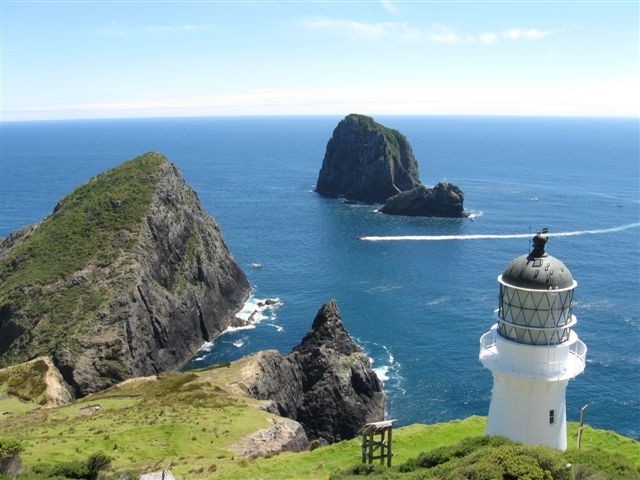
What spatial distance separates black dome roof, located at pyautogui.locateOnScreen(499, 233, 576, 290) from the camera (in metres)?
20.6

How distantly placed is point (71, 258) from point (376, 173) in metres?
102

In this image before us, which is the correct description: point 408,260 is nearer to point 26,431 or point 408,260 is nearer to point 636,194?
point 26,431

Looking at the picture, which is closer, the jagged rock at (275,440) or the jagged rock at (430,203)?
the jagged rock at (275,440)

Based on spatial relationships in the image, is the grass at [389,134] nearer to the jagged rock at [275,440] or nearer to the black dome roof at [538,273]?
the jagged rock at [275,440]

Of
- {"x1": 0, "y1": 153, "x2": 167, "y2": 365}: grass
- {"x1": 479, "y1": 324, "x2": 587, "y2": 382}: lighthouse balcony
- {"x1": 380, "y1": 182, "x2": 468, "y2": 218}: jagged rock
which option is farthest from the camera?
{"x1": 380, "y1": 182, "x2": 468, "y2": 218}: jagged rock

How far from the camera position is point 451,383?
63000 millimetres

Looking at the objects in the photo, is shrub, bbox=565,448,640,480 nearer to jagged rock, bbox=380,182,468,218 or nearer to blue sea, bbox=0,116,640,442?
blue sea, bbox=0,116,640,442

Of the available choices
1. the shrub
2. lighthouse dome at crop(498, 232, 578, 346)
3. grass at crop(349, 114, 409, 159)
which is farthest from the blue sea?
lighthouse dome at crop(498, 232, 578, 346)

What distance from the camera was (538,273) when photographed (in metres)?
20.7

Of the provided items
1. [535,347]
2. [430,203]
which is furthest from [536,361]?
[430,203]

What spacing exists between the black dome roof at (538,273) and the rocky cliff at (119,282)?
166 ft

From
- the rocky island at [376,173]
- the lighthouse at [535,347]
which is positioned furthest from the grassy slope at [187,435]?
the rocky island at [376,173]

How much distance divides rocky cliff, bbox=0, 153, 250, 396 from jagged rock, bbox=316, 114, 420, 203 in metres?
76.5

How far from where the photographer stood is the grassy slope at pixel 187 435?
33719mm
